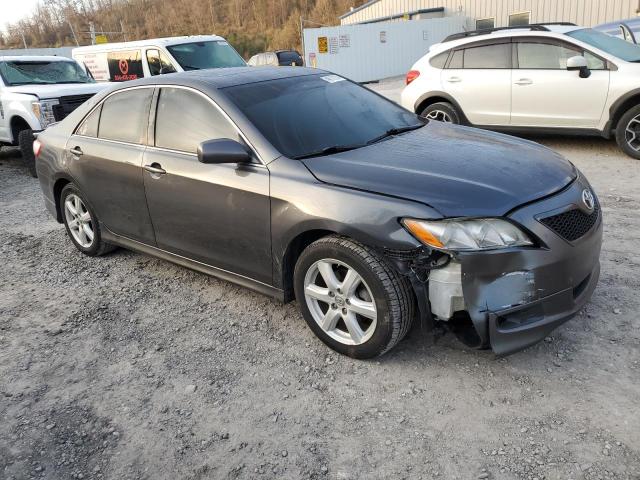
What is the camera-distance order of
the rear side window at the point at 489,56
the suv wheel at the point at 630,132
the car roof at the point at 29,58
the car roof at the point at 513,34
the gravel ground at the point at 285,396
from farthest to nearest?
the car roof at the point at 29,58 → the rear side window at the point at 489,56 → the car roof at the point at 513,34 → the suv wheel at the point at 630,132 → the gravel ground at the point at 285,396

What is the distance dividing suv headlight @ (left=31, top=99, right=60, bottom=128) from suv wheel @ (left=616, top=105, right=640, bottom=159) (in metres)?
8.07

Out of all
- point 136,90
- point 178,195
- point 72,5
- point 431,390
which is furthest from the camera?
point 72,5

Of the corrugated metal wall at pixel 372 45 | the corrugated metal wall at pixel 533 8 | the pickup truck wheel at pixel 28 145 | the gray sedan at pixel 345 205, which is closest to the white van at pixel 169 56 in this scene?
the pickup truck wheel at pixel 28 145

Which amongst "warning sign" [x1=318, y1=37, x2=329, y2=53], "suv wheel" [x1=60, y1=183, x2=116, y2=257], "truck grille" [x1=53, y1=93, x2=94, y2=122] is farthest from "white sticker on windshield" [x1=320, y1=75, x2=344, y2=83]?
"warning sign" [x1=318, y1=37, x2=329, y2=53]

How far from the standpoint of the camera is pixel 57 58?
1054 centimetres

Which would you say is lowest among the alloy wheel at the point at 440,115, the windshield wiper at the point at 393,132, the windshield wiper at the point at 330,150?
the alloy wheel at the point at 440,115

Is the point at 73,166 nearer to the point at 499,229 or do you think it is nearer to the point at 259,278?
the point at 259,278

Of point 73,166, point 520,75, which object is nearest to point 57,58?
point 73,166

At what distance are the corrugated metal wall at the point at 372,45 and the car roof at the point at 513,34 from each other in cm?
1610

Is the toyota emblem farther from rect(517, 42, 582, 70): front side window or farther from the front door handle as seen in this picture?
rect(517, 42, 582, 70): front side window

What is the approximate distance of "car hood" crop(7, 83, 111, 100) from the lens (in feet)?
29.1

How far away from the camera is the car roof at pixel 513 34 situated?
25.4 ft

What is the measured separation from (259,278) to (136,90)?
6.13 ft

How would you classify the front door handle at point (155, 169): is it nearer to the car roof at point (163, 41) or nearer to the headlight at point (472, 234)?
the headlight at point (472, 234)
